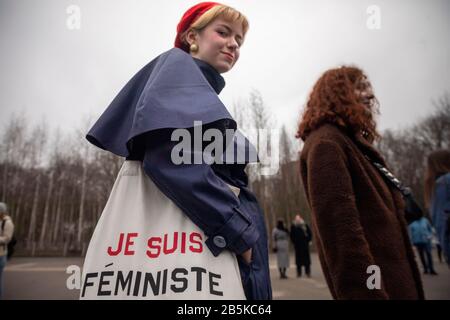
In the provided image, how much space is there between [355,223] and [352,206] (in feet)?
0.28

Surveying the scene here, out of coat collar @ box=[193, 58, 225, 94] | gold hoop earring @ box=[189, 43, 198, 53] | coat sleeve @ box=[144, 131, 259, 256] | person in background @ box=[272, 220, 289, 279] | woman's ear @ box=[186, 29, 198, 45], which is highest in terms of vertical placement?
woman's ear @ box=[186, 29, 198, 45]

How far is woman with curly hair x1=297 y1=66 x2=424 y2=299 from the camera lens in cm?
134

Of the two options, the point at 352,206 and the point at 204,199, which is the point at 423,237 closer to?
the point at 352,206

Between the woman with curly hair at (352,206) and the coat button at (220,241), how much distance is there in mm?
731

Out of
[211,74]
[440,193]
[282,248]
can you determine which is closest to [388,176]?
[211,74]

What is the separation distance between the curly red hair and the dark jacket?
106 mm

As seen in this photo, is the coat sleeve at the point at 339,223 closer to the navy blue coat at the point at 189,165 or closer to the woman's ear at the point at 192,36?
the navy blue coat at the point at 189,165

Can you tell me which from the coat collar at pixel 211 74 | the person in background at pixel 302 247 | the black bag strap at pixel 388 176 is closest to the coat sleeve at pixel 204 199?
the coat collar at pixel 211 74

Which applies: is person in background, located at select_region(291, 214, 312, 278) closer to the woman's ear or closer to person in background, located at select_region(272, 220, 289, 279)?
person in background, located at select_region(272, 220, 289, 279)

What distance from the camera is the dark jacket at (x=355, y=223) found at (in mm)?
1337

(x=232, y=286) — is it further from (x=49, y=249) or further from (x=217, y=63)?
(x=49, y=249)

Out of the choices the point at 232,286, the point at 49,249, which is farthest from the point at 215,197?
the point at 49,249

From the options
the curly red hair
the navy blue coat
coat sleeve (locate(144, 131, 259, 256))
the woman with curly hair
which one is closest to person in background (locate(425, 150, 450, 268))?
the curly red hair
